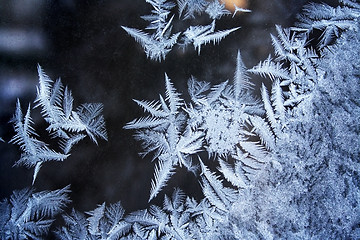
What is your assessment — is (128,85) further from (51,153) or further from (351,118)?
(351,118)

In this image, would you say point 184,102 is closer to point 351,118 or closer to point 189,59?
point 189,59

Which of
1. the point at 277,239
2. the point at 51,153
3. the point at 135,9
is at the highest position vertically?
the point at 135,9

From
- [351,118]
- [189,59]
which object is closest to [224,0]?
[189,59]

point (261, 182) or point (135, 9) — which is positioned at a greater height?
point (135, 9)

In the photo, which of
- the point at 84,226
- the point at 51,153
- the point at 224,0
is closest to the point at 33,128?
the point at 51,153

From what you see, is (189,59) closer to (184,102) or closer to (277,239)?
(184,102)

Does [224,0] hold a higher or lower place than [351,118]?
higher
